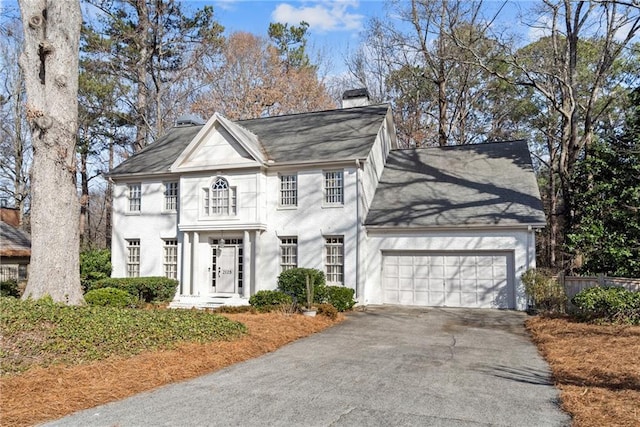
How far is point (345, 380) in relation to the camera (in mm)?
7195

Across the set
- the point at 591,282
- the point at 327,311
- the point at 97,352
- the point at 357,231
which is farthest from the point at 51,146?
the point at 591,282

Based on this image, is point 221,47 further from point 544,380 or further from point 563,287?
point 544,380

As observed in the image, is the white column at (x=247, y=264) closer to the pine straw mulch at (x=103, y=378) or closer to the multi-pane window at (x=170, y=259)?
the multi-pane window at (x=170, y=259)

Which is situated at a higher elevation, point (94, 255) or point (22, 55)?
point (22, 55)

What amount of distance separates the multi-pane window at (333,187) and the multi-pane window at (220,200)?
3.66 meters

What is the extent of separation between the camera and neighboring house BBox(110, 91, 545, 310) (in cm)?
1706

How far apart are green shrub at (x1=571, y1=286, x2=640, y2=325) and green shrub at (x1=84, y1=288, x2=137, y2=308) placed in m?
13.1

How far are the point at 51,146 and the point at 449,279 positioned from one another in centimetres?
1296

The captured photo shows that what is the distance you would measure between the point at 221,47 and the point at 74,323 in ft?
82.9

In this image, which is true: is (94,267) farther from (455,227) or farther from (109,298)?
(455,227)

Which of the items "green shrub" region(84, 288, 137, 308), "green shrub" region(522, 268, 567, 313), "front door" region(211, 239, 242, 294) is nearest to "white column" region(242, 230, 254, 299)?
"front door" region(211, 239, 242, 294)

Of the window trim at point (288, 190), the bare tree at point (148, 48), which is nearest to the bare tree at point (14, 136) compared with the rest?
the bare tree at point (148, 48)

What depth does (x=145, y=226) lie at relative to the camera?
20.8m

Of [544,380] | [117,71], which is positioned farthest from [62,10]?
[117,71]
